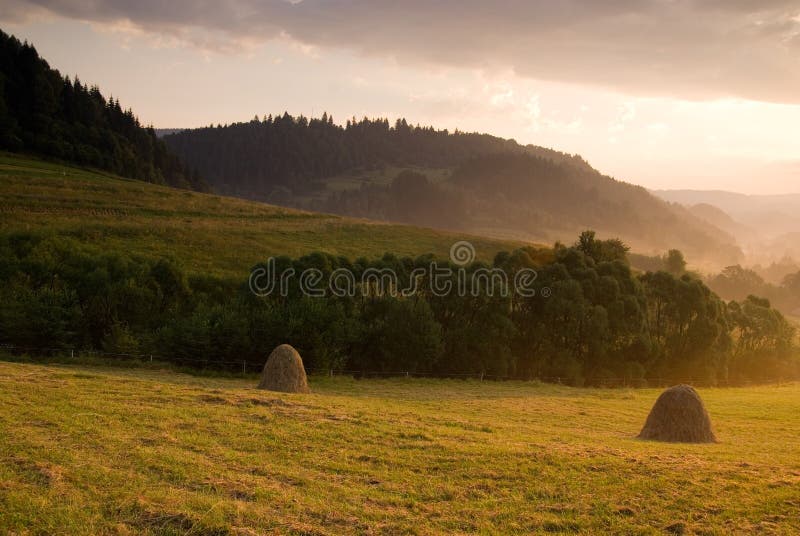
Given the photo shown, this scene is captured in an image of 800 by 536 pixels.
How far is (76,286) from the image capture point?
45.0 meters

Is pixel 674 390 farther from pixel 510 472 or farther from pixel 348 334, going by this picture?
pixel 348 334

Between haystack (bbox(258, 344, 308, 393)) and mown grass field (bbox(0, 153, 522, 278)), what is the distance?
2661cm

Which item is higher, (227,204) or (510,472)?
(227,204)

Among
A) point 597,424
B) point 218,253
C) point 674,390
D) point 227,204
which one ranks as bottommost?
point 597,424

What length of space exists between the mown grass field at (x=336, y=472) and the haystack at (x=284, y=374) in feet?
19.6

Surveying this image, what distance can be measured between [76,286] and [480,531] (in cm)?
4246

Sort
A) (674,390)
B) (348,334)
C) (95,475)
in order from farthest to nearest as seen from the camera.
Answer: (348,334), (674,390), (95,475)

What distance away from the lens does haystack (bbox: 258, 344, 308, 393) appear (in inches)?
1212

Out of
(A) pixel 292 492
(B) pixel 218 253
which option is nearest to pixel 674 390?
(A) pixel 292 492

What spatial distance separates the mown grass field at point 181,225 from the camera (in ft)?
220

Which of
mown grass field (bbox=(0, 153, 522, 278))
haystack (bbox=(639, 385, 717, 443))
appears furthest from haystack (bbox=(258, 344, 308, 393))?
mown grass field (bbox=(0, 153, 522, 278))

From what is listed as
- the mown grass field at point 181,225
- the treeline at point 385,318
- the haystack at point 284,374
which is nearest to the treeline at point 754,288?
the mown grass field at point 181,225

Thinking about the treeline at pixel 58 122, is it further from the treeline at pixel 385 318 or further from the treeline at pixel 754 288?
the treeline at pixel 754 288

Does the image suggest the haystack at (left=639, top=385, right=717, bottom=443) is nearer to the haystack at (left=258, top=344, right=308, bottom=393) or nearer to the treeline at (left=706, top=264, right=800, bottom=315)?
the haystack at (left=258, top=344, right=308, bottom=393)
